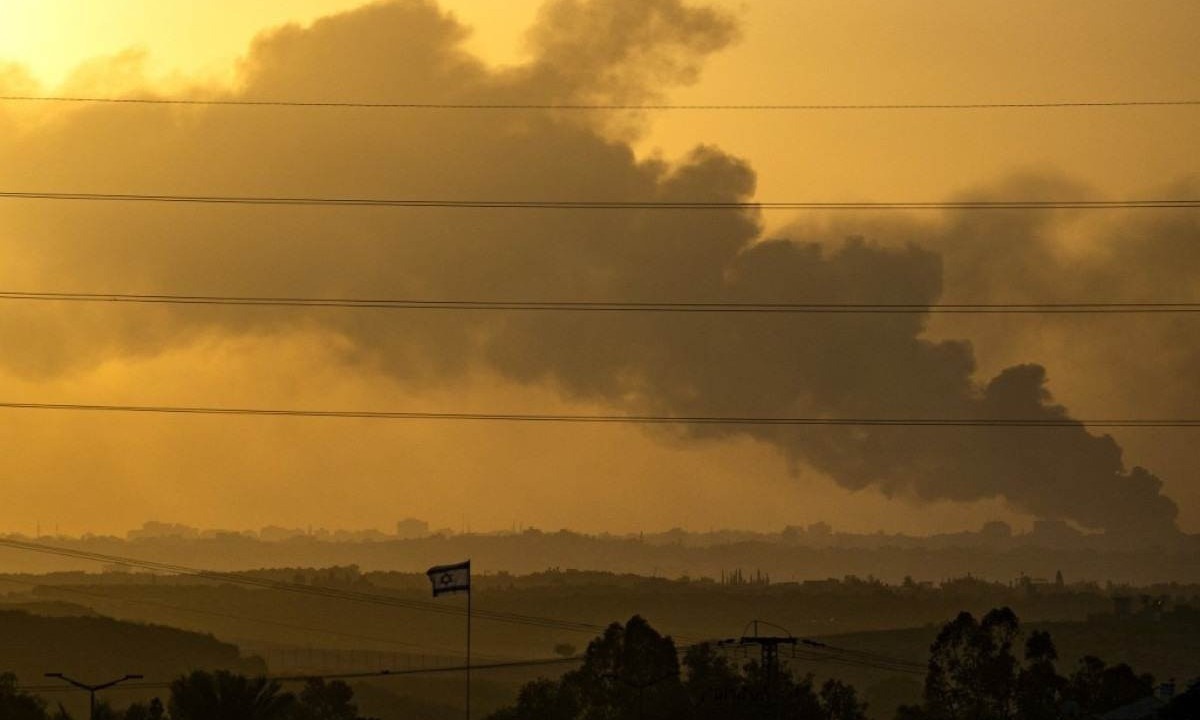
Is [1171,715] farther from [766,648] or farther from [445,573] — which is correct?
[445,573]

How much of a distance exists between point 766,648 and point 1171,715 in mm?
52559

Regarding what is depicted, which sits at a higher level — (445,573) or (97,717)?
(445,573)

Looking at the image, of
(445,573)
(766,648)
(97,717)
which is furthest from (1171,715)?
(97,717)

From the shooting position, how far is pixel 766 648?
199 m

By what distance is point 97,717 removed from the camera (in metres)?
193

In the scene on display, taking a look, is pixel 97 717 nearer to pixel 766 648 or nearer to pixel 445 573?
pixel 445 573

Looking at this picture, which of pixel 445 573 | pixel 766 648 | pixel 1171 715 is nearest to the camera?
pixel 1171 715

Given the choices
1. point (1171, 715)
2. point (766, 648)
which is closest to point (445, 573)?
point (766, 648)

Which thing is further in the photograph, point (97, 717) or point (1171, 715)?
point (97, 717)

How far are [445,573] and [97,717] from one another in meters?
39.5

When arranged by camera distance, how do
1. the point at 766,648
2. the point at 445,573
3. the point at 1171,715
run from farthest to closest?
the point at 766,648, the point at 445,573, the point at 1171,715

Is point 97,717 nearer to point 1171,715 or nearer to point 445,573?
point 445,573

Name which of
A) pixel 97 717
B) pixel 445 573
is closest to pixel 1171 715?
pixel 445 573

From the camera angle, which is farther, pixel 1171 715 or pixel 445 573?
pixel 445 573
